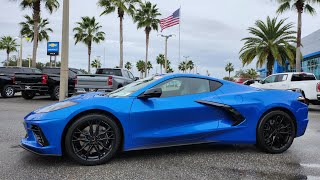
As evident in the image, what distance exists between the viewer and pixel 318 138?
6.67m

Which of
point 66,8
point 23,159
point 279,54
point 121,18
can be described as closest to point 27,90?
point 66,8

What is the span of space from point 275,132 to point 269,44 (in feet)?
91.2

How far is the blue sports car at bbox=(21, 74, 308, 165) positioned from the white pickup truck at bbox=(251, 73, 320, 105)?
28.6ft

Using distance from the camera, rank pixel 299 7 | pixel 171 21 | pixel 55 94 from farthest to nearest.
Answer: pixel 171 21, pixel 299 7, pixel 55 94

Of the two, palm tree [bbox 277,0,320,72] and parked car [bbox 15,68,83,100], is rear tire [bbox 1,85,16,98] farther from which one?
palm tree [bbox 277,0,320,72]

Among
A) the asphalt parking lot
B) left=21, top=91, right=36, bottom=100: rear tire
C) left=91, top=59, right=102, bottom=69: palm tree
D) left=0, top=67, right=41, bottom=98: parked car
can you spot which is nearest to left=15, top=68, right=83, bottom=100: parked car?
left=21, top=91, right=36, bottom=100: rear tire

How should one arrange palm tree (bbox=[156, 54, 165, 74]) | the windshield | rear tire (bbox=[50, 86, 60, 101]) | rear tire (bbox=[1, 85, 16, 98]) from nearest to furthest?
the windshield
rear tire (bbox=[50, 86, 60, 101])
rear tire (bbox=[1, 85, 16, 98])
palm tree (bbox=[156, 54, 165, 74])

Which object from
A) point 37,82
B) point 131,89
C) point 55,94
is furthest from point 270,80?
point 131,89

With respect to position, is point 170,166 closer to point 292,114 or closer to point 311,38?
point 292,114

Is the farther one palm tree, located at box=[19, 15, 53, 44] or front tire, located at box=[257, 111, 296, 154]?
palm tree, located at box=[19, 15, 53, 44]

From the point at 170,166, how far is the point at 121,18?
2919 centimetres

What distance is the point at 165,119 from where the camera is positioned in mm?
4648

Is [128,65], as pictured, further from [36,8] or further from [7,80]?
[7,80]

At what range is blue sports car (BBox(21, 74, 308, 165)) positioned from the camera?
437 cm
